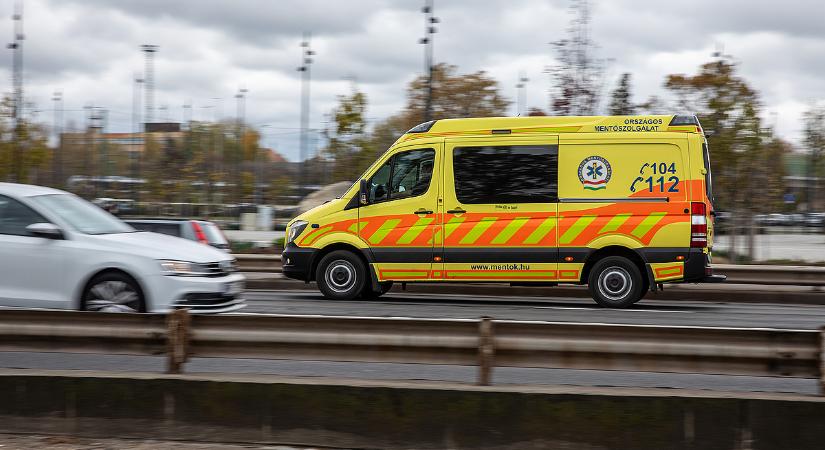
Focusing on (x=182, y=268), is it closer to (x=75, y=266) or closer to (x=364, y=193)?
(x=75, y=266)

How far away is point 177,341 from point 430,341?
1.59 meters

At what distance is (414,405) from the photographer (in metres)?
5.21

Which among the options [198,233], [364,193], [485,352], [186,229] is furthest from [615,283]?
[485,352]

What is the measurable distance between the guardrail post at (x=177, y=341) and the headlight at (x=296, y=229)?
8.42 metres

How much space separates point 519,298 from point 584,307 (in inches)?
92.5

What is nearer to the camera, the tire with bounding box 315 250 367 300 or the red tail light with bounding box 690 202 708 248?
the red tail light with bounding box 690 202 708 248

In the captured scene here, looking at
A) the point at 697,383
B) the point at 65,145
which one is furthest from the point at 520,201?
the point at 65,145

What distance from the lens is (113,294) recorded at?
8570 mm

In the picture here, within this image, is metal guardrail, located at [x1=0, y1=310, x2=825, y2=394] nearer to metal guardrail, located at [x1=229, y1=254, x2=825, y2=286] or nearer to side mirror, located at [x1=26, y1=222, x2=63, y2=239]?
side mirror, located at [x1=26, y1=222, x2=63, y2=239]

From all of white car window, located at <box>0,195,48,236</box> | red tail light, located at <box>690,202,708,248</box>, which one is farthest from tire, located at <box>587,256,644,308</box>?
white car window, located at <box>0,195,48,236</box>

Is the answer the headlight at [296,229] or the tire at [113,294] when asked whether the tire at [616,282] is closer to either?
the headlight at [296,229]

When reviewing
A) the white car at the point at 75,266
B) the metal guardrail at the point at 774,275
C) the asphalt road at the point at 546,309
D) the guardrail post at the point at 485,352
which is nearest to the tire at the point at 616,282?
the asphalt road at the point at 546,309

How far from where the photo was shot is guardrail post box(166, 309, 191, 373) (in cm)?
571

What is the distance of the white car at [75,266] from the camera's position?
28.0ft
